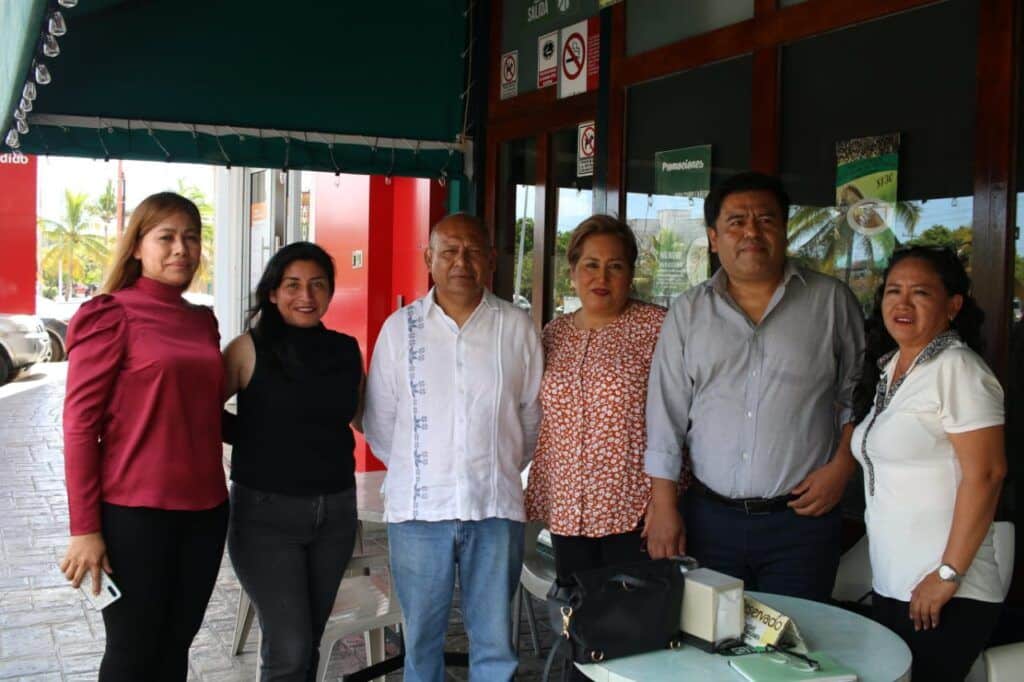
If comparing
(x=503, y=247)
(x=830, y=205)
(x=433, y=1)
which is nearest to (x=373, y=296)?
(x=503, y=247)

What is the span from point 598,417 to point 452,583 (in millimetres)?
651

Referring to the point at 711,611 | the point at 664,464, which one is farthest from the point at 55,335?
the point at 711,611

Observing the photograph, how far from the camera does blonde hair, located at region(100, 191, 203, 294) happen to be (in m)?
2.67

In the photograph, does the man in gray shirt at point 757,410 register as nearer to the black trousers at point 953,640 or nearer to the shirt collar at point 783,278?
the shirt collar at point 783,278

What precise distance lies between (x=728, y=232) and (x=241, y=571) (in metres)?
1.68

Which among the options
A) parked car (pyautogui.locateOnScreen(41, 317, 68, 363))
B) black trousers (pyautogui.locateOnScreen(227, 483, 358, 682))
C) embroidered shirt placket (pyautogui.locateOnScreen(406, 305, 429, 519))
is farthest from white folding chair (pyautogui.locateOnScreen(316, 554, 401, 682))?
parked car (pyautogui.locateOnScreen(41, 317, 68, 363))

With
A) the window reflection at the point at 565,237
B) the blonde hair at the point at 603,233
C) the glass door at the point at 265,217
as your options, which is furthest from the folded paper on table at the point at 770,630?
the glass door at the point at 265,217

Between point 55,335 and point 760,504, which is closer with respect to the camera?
point 760,504

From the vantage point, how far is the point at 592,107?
15.7ft

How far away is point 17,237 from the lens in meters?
19.3

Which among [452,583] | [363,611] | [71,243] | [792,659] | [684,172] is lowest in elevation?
[363,611]

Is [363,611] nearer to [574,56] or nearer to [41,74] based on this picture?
[41,74]

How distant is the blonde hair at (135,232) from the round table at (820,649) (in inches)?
63.3

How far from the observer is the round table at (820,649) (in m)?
1.97
